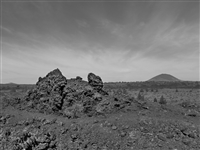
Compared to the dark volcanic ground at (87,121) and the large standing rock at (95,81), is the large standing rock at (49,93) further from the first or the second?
the large standing rock at (95,81)

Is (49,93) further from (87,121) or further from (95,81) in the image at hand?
(87,121)

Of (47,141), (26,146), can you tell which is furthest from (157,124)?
(26,146)

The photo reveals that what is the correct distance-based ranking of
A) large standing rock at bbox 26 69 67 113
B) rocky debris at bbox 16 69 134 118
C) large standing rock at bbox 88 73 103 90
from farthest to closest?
large standing rock at bbox 88 73 103 90 < large standing rock at bbox 26 69 67 113 < rocky debris at bbox 16 69 134 118

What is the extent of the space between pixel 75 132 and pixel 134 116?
4.59 m

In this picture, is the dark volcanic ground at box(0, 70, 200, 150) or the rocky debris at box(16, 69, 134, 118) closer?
the dark volcanic ground at box(0, 70, 200, 150)

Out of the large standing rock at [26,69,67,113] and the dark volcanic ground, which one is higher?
the large standing rock at [26,69,67,113]

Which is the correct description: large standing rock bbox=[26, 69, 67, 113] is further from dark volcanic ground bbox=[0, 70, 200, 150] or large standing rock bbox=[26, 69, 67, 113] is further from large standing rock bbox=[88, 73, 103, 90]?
large standing rock bbox=[88, 73, 103, 90]

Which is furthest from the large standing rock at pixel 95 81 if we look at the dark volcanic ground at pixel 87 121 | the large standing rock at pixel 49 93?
the large standing rock at pixel 49 93

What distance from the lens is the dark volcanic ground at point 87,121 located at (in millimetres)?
6688

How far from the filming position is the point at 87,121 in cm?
884

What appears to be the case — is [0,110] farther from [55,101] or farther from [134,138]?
[134,138]

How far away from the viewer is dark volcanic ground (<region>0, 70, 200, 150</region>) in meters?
6.69

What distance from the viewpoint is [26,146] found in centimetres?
646

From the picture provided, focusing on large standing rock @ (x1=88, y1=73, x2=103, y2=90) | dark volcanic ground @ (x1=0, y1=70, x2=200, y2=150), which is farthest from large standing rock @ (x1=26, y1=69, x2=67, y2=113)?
large standing rock @ (x1=88, y1=73, x2=103, y2=90)
